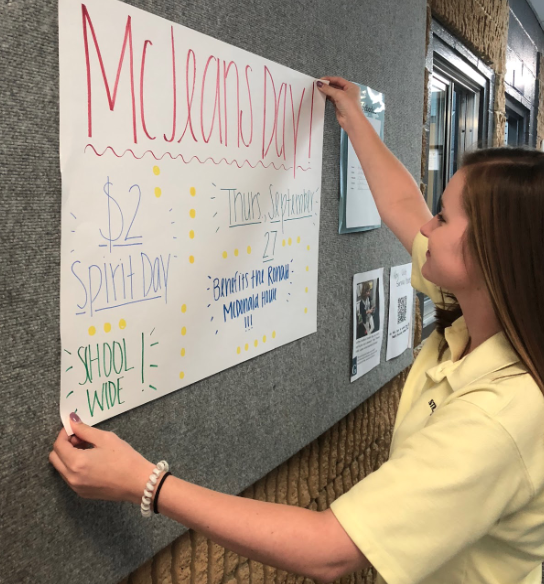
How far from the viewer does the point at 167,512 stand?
0.47m

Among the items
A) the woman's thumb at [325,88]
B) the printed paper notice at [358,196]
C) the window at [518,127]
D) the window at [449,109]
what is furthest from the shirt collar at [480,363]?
the window at [518,127]

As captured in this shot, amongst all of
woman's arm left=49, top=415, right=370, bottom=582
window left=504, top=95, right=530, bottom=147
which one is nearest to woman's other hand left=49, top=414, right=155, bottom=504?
woman's arm left=49, top=415, right=370, bottom=582

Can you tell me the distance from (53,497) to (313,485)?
593mm

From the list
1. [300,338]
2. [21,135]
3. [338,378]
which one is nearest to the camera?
[21,135]

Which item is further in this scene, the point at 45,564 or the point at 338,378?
the point at 338,378

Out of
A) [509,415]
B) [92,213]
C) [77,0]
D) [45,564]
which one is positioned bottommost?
[45,564]

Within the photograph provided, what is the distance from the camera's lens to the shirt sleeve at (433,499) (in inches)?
18.3

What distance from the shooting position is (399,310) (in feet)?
3.71

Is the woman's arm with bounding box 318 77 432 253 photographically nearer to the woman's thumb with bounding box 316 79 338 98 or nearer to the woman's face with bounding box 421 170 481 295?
the woman's thumb with bounding box 316 79 338 98

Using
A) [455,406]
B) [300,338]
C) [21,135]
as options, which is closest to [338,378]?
[300,338]

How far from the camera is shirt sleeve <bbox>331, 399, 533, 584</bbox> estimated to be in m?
0.47

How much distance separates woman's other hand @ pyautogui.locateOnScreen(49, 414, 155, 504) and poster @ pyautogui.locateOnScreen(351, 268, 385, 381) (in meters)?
0.57

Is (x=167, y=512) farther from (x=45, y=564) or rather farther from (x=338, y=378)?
(x=338, y=378)

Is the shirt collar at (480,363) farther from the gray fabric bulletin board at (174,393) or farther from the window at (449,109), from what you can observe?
the window at (449,109)
